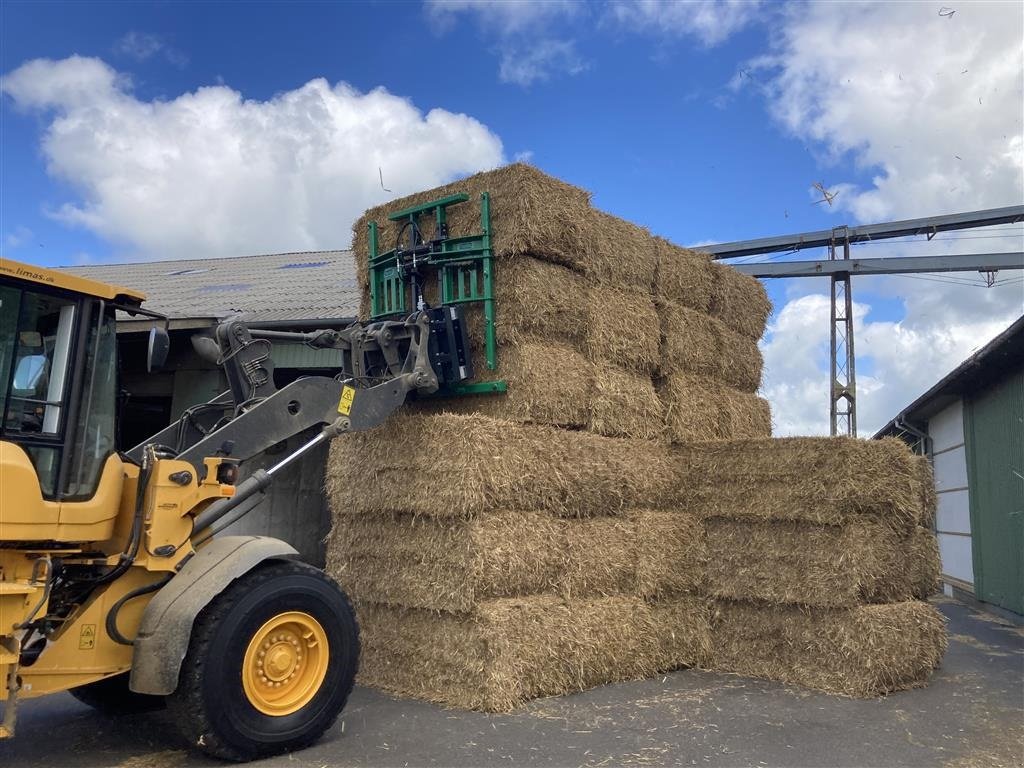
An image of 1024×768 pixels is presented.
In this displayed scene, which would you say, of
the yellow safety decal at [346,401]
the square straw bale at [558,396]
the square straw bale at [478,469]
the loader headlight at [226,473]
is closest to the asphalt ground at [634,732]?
the square straw bale at [478,469]

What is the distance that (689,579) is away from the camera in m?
8.34

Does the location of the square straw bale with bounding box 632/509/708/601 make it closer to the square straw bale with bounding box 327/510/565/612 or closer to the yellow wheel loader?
the square straw bale with bounding box 327/510/565/612

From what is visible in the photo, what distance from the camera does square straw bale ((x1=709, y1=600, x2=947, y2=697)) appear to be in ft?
23.8

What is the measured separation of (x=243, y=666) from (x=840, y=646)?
500cm

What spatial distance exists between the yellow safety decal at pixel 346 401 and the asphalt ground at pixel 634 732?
2.20 metres

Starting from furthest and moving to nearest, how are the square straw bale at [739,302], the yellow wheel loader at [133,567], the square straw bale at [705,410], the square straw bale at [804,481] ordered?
1. the square straw bale at [739,302]
2. the square straw bale at [705,410]
3. the square straw bale at [804,481]
4. the yellow wheel loader at [133,567]

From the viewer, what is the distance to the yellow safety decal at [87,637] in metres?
4.89

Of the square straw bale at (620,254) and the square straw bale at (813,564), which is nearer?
the square straw bale at (813,564)

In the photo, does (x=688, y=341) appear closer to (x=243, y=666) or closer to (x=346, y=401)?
(x=346, y=401)

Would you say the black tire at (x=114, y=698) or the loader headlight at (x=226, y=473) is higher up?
the loader headlight at (x=226, y=473)

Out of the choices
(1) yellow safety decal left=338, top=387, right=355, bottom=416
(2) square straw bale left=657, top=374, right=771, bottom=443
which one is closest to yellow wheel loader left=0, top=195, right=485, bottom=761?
(1) yellow safety decal left=338, top=387, right=355, bottom=416

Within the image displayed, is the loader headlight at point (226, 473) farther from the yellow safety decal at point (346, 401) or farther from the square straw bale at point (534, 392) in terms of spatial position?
the square straw bale at point (534, 392)

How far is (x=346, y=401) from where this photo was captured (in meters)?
6.57

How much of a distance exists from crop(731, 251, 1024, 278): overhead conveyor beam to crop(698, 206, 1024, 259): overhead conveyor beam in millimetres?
845
